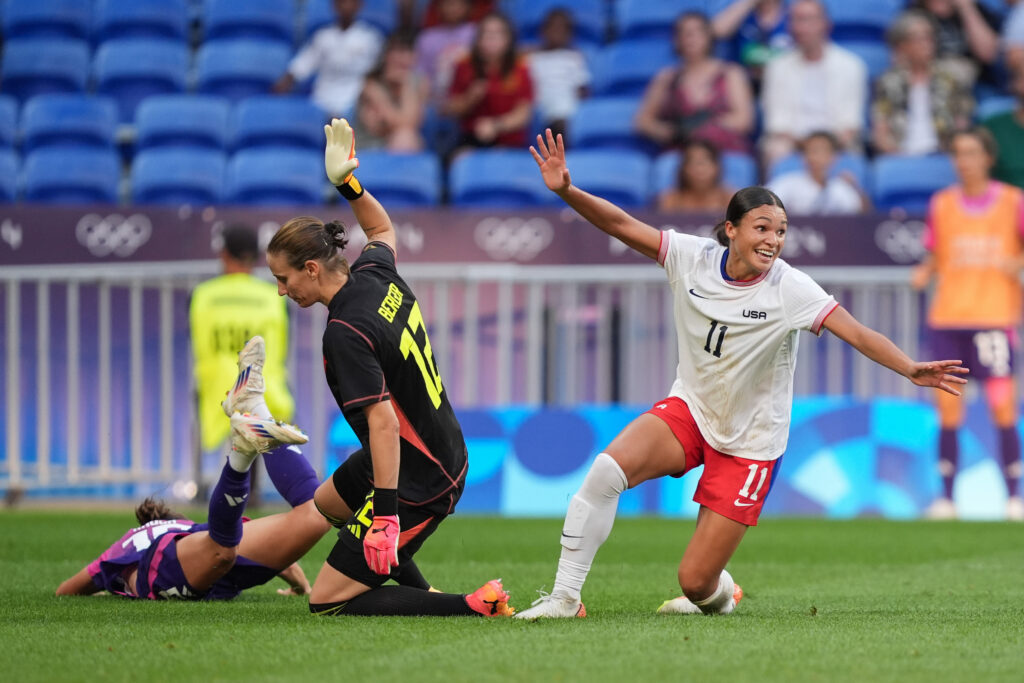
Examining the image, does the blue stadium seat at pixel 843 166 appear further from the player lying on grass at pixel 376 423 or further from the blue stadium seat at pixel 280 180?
the player lying on grass at pixel 376 423

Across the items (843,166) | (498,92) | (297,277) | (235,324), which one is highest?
(498,92)

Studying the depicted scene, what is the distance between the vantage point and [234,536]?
5.38 m

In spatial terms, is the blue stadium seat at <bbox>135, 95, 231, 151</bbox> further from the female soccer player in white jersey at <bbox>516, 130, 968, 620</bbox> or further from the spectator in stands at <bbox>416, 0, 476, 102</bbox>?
the female soccer player in white jersey at <bbox>516, 130, 968, 620</bbox>

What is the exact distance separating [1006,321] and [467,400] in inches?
147

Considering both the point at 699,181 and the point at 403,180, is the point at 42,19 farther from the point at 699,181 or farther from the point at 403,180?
the point at 699,181

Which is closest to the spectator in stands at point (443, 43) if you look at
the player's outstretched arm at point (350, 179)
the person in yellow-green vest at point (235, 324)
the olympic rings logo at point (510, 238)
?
the olympic rings logo at point (510, 238)

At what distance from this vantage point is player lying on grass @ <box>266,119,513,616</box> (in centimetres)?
473

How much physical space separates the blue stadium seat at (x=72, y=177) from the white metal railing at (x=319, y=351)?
7.67 ft

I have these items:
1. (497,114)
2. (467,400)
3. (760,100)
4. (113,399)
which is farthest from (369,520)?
(760,100)

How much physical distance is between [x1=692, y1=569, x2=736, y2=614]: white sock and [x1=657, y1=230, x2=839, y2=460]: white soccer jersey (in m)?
0.48

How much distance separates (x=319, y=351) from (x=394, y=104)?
10.6ft

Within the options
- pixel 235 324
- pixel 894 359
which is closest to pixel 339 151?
pixel 894 359

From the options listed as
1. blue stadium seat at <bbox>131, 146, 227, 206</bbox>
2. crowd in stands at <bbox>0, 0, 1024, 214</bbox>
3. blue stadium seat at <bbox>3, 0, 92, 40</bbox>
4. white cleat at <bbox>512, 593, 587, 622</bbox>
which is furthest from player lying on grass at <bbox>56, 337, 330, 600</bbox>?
blue stadium seat at <bbox>3, 0, 92, 40</bbox>

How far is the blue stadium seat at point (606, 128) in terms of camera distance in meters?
12.4
